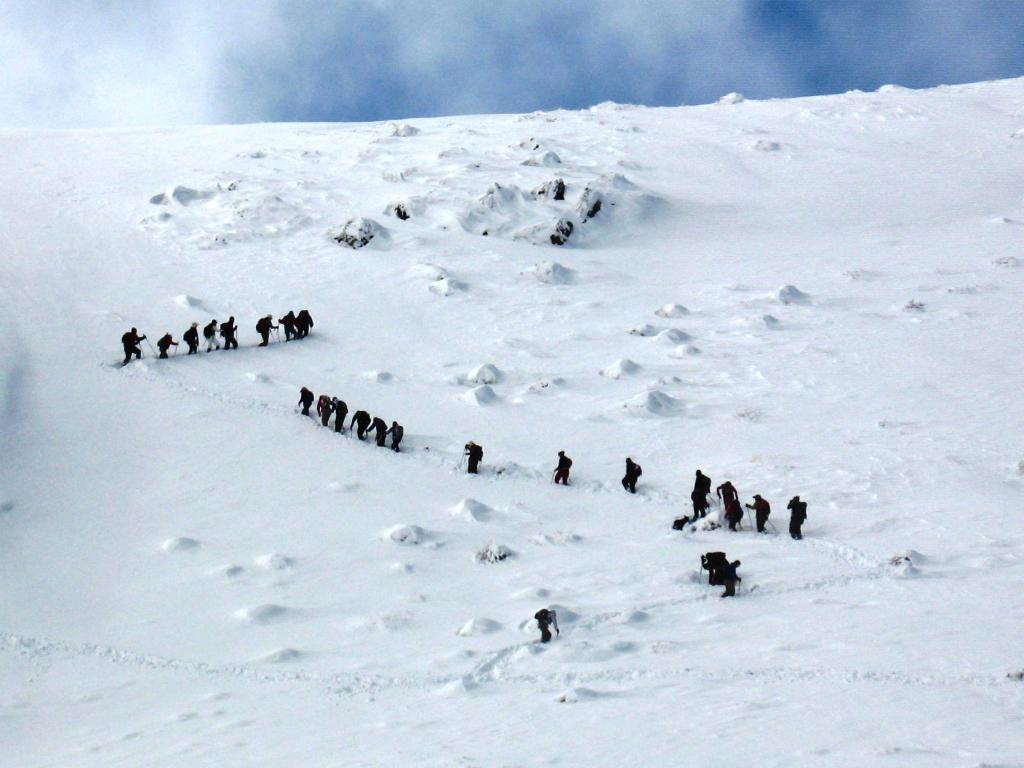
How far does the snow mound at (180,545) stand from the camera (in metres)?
19.9

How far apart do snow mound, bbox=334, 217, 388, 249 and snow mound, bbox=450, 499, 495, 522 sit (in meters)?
19.1

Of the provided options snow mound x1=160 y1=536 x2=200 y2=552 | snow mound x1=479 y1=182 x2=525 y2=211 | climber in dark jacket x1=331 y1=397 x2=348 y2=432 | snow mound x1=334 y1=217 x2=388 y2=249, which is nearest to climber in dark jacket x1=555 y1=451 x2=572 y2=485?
climber in dark jacket x1=331 y1=397 x2=348 y2=432

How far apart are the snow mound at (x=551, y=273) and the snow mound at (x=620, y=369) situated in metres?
7.61

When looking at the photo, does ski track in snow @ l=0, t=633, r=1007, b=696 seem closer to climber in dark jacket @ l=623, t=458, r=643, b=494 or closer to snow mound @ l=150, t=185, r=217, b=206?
climber in dark jacket @ l=623, t=458, r=643, b=494

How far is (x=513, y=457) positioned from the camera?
79.7ft

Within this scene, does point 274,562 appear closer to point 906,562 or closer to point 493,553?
point 493,553

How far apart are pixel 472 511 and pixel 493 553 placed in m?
1.92

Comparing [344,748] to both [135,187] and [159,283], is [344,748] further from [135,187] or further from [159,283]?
[135,187]

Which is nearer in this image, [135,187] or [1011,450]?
[1011,450]

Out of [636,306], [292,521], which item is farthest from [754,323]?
[292,521]

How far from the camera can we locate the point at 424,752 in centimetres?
1283

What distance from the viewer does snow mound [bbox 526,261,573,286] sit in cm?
3625

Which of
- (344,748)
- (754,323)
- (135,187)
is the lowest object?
(344,748)

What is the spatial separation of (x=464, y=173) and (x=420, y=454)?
23572 millimetres
